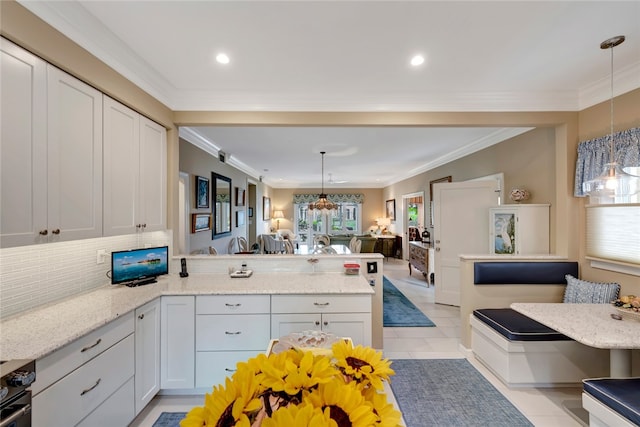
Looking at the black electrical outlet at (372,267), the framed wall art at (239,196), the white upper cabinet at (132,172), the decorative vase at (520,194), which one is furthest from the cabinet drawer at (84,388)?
the framed wall art at (239,196)

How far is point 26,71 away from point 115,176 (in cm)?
76

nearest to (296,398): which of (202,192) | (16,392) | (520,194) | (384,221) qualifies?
(16,392)

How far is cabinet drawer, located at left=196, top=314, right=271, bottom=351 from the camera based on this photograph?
6.93ft

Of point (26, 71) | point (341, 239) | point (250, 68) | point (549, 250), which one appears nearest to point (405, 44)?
point (250, 68)

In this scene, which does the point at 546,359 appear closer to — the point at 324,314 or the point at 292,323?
the point at 324,314

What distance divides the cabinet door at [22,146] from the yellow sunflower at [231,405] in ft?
5.00

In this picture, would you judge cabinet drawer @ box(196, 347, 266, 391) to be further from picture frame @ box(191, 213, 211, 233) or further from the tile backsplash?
picture frame @ box(191, 213, 211, 233)

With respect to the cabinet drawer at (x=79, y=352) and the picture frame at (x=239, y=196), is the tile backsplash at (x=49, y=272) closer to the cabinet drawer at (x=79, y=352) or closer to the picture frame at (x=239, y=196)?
the cabinet drawer at (x=79, y=352)

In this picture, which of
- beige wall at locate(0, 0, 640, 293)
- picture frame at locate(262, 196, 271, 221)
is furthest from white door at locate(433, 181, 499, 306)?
picture frame at locate(262, 196, 271, 221)

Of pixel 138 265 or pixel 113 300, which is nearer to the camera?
pixel 113 300

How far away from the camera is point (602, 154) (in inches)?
96.7

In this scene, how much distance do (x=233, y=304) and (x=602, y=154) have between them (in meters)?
3.61

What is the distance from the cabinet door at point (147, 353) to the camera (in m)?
1.87

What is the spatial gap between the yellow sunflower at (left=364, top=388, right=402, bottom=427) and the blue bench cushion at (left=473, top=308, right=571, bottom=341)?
7.75ft
